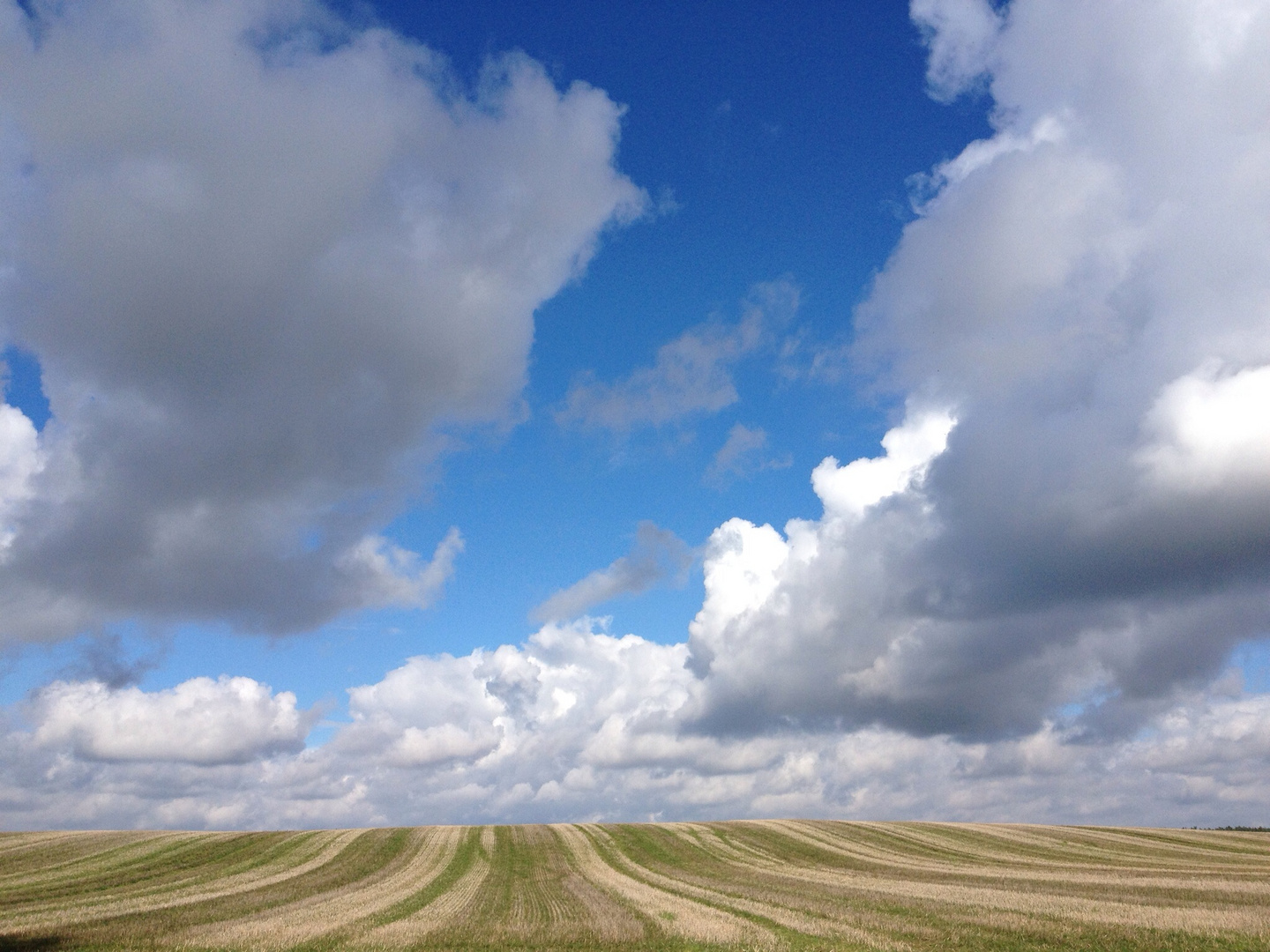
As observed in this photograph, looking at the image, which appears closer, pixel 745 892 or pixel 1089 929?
pixel 1089 929

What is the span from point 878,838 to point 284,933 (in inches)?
2706

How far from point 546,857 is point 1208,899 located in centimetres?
4778

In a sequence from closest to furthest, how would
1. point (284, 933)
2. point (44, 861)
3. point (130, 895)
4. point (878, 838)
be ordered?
point (284, 933), point (130, 895), point (44, 861), point (878, 838)

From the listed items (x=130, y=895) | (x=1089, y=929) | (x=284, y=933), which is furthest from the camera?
(x=130, y=895)

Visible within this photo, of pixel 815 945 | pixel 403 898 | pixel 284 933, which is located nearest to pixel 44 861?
pixel 403 898

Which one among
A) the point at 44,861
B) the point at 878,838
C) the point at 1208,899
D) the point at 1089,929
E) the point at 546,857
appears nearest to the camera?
the point at 1089,929

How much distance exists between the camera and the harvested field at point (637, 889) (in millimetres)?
28859

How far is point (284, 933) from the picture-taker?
30.6 meters

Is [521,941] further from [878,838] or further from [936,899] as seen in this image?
[878,838]

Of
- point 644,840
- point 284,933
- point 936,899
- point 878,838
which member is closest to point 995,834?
point 878,838

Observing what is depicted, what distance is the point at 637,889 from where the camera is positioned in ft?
155

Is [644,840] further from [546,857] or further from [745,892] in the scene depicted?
[745,892]

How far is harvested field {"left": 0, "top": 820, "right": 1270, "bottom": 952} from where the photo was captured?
2886cm

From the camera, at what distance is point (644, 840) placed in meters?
78.9
